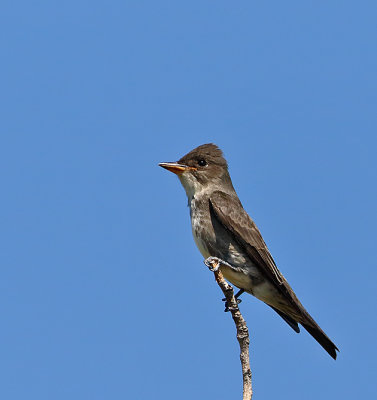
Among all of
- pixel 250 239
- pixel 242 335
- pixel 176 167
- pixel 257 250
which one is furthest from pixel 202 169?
pixel 242 335

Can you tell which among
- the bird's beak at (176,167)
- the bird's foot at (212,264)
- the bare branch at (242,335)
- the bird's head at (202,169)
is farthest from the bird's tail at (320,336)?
the bird's beak at (176,167)

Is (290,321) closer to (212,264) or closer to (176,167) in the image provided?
(212,264)

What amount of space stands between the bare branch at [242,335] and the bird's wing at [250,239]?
1331 millimetres

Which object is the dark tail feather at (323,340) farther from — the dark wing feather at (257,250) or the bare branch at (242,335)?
the bare branch at (242,335)

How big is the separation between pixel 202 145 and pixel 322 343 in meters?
3.17

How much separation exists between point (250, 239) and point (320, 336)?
1469mm

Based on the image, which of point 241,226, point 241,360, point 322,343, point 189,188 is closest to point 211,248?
point 241,226

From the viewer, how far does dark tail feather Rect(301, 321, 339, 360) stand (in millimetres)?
8250

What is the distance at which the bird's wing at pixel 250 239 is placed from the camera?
8438 mm

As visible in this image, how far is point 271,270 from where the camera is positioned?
8453mm

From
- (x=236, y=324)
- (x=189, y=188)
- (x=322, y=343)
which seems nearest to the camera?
(x=236, y=324)

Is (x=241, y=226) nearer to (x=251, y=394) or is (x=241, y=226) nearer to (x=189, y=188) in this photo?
(x=189, y=188)

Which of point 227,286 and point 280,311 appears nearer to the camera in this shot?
point 227,286

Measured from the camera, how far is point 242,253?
334 inches
